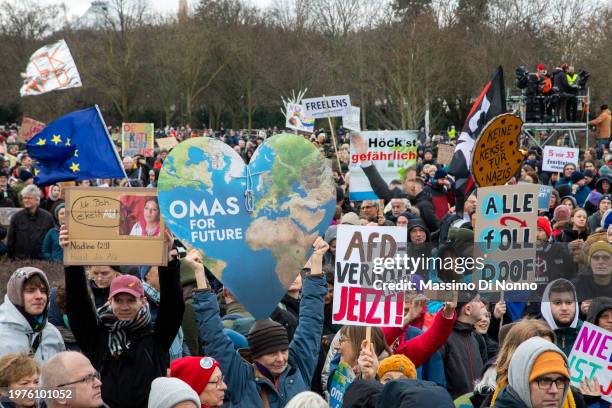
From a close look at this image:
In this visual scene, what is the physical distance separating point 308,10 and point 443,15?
9165mm

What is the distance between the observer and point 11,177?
1894 centimetres

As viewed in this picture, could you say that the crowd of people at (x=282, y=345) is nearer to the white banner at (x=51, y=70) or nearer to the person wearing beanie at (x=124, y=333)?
the person wearing beanie at (x=124, y=333)

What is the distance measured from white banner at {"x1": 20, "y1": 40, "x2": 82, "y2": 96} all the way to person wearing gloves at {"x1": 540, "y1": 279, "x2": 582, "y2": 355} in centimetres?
1647

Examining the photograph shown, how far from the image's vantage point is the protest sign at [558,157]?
60.5 feet

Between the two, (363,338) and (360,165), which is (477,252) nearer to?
(363,338)

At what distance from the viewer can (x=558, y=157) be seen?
18.6m

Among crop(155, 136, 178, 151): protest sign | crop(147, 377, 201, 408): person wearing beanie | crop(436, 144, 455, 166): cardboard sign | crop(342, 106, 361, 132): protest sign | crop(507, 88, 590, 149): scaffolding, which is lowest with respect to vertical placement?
crop(147, 377, 201, 408): person wearing beanie

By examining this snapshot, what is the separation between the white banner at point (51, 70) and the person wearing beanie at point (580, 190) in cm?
1041

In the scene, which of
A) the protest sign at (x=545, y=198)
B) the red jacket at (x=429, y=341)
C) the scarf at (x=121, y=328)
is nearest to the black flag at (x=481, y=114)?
the red jacket at (x=429, y=341)

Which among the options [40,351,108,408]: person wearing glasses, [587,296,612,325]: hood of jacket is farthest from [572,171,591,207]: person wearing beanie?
[40,351,108,408]: person wearing glasses

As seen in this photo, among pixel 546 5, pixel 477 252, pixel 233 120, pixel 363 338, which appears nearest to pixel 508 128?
pixel 477 252

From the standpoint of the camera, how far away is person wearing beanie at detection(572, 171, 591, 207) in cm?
1616

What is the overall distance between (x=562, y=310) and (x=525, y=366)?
2074 millimetres

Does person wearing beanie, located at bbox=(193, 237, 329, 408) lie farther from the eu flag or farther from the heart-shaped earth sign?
the eu flag
